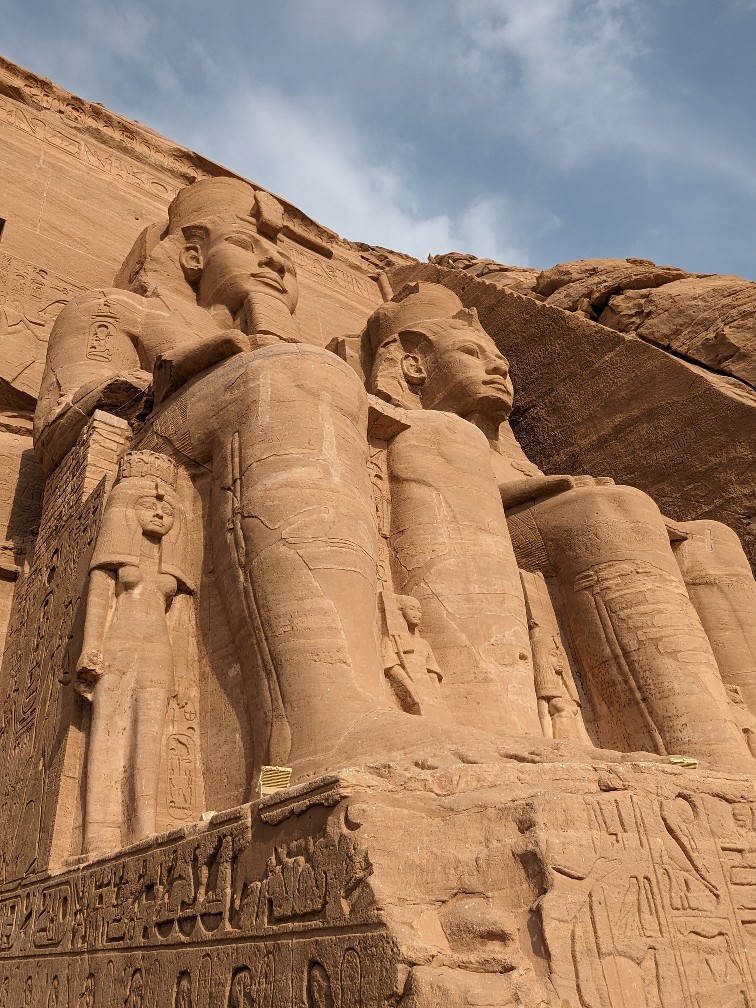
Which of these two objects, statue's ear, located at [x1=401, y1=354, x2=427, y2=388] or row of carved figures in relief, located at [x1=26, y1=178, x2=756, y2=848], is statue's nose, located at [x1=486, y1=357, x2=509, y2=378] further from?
statue's ear, located at [x1=401, y1=354, x2=427, y2=388]

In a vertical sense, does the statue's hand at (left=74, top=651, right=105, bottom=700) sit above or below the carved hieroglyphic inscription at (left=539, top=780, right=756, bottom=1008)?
above

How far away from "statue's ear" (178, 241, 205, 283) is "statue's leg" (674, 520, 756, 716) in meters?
3.31

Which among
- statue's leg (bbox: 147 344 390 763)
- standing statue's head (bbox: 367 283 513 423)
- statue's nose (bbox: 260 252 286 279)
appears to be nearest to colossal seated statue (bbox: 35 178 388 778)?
statue's leg (bbox: 147 344 390 763)

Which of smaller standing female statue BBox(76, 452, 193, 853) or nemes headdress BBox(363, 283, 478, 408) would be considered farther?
nemes headdress BBox(363, 283, 478, 408)

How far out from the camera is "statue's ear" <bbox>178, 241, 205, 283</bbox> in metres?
5.66

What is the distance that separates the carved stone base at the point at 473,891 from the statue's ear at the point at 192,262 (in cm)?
417

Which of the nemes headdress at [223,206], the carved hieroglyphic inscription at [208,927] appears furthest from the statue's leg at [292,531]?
the nemes headdress at [223,206]

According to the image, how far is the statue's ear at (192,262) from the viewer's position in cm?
566

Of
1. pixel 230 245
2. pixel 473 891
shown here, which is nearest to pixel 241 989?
pixel 473 891

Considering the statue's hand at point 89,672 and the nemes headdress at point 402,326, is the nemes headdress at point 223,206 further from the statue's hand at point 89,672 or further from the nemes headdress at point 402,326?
the statue's hand at point 89,672

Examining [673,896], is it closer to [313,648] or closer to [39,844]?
[313,648]

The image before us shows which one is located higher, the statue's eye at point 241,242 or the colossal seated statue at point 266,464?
the statue's eye at point 241,242

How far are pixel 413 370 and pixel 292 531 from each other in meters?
3.04

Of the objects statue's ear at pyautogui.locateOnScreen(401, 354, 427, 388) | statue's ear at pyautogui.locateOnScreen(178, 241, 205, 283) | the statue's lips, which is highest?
statue's ear at pyautogui.locateOnScreen(178, 241, 205, 283)
